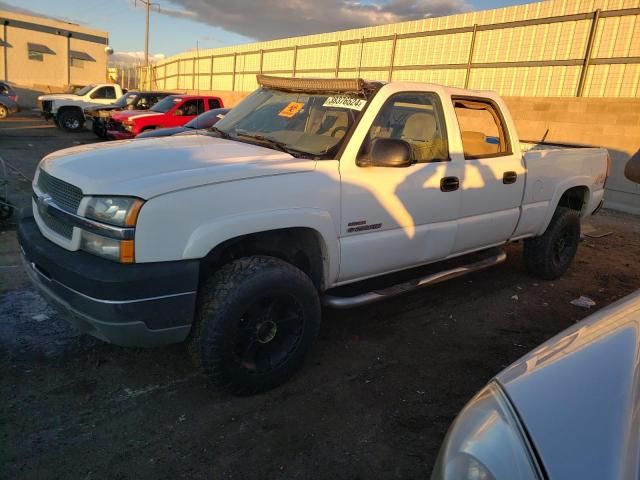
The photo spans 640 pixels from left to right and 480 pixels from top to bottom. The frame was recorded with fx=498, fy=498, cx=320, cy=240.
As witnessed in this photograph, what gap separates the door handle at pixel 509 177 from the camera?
4436 millimetres

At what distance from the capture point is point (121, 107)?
16062mm

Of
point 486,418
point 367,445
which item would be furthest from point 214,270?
point 486,418

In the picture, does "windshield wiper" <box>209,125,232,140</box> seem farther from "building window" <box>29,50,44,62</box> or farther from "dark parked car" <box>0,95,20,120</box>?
"building window" <box>29,50,44,62</box>

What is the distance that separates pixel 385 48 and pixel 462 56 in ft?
11.7

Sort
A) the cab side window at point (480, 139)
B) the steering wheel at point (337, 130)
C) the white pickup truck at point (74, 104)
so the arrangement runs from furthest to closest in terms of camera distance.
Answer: the white pickup truck at point (74, 104)
the cab side window at point (480, 139)
the steering wheel at point (337, 130)

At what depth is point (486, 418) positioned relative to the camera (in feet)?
4.80

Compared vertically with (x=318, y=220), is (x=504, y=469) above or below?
below

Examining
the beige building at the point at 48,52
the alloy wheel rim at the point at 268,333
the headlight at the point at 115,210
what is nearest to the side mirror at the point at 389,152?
the alloy wheel rim at the point at 268,333

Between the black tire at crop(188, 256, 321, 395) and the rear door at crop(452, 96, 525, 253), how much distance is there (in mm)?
1708

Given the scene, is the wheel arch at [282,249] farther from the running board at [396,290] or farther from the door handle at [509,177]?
the door handle at [509,177]

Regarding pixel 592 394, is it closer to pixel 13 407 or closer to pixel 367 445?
pixel 367 445

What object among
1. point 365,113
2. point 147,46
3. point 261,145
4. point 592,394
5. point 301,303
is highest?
point 147,46

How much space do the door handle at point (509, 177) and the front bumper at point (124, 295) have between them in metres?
2.99

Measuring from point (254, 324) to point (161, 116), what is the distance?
11847 mm
